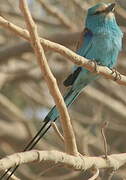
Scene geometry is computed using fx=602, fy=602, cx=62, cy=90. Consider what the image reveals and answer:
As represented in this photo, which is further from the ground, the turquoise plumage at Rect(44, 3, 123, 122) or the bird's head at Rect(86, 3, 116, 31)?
the bird's head at Rect(86, 3, 116, 31)

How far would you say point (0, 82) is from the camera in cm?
512

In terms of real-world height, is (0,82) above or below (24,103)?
above

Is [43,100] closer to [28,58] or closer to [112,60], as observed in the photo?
[28,58]

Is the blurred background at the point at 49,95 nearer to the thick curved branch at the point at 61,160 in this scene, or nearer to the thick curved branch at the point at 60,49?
the thick curved branch at the point at 60,49

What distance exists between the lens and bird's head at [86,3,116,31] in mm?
3842

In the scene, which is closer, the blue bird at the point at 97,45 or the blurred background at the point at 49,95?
the blue bird at the point at 97,45

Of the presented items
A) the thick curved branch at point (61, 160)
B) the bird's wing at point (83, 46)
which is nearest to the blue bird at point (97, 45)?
the bird's wing at point (83, 46)

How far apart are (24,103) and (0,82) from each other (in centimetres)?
175

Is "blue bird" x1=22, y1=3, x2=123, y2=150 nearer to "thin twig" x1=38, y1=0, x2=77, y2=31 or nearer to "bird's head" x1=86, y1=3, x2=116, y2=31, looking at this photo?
"bird's head" x1=86, y1=3, x2=116, y2=31

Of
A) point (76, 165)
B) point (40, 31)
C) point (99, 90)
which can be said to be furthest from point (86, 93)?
point (76, 165)

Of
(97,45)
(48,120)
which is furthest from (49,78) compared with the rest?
(97,45)

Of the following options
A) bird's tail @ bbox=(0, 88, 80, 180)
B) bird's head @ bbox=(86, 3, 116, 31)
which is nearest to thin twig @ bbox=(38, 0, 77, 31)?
bird's head @ bbox=(86, 3, 116, 31)

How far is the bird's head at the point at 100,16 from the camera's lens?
3.84 metres

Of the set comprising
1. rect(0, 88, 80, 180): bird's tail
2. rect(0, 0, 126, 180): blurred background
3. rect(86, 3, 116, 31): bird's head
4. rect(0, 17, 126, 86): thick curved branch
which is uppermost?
rect(0, 17, 126, 86): thick curved branch
